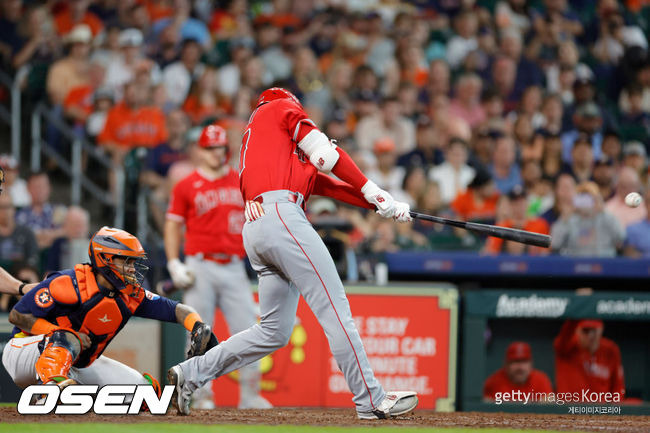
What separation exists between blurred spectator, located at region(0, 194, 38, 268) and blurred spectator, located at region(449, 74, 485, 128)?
5470 mm

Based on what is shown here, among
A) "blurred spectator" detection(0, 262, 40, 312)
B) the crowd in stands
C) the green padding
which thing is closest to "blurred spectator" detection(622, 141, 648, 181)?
the crowd in stands

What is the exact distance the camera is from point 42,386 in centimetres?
500

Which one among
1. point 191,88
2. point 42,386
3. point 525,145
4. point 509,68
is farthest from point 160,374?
point 509,68

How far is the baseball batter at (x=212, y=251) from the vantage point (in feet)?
24.3

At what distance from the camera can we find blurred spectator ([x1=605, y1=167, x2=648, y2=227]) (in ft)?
32.6

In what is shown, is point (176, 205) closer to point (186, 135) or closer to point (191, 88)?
point (186, 135)

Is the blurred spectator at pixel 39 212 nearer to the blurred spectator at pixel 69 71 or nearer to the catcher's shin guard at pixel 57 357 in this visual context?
the blurred spectator at pixel 69 71

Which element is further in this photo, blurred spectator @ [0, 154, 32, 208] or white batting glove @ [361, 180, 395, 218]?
blurred spectator @ [0, 154, 32, 208]

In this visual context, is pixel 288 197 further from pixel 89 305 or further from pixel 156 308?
pixel 89 305

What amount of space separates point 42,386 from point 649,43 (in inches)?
420

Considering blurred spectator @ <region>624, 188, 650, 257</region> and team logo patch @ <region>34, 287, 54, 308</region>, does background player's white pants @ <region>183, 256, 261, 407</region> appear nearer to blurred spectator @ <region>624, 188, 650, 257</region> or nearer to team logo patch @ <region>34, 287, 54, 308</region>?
team logo patch @ <region>34, 287, 54, 308</region>

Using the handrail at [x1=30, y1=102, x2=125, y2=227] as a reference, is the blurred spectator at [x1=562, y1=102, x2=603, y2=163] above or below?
above

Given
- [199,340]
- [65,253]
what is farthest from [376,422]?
[65,253]

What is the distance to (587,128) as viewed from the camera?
11.7 metres
